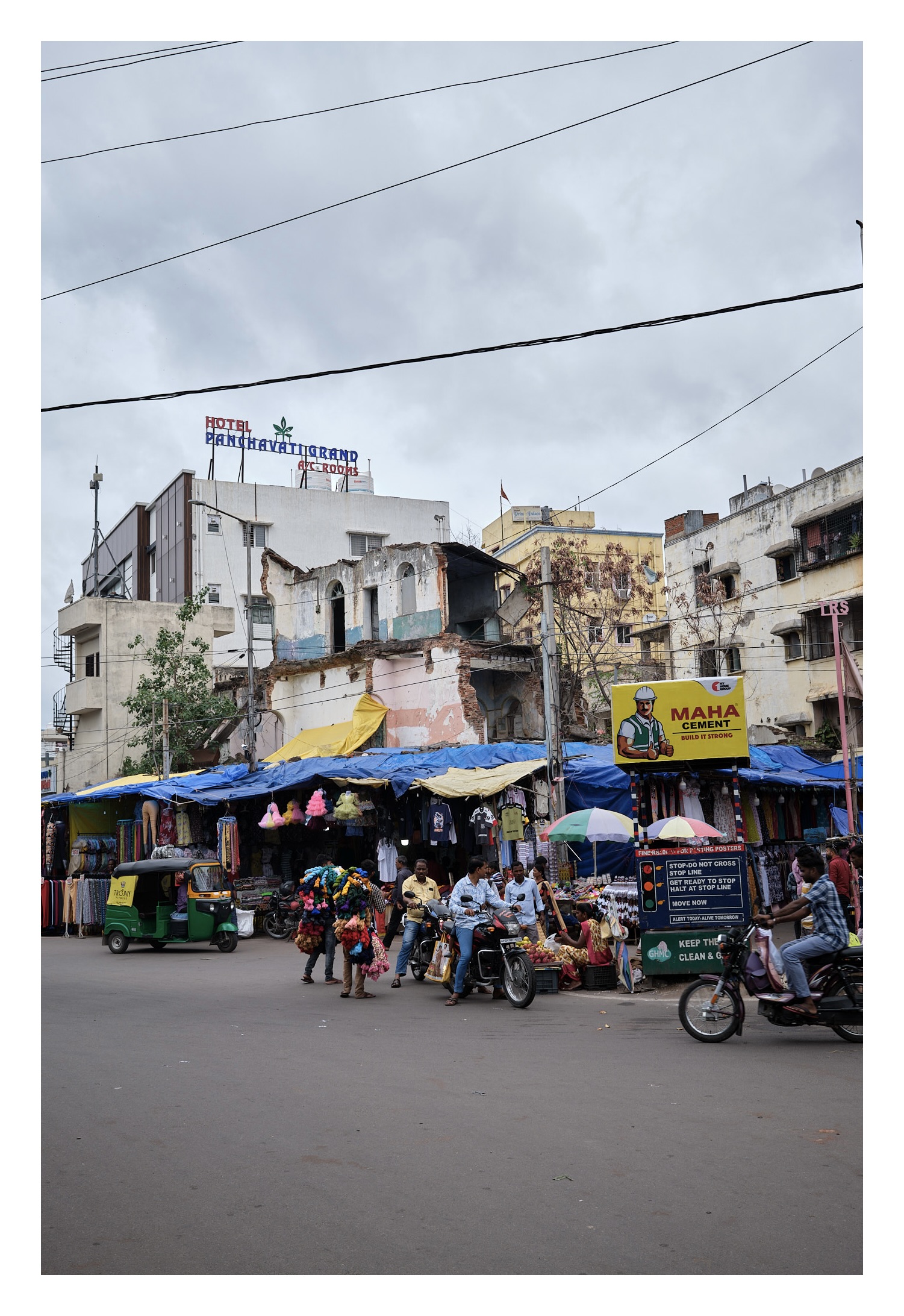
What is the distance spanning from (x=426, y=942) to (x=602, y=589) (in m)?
30.6

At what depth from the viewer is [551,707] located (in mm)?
18188

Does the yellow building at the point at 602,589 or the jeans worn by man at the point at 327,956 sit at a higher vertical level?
the yellow building at the point at 602,589

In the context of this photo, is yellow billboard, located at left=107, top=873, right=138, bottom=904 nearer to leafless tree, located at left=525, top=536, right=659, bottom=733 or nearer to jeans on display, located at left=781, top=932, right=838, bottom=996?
jeans on display, located at left=781, top=932, right=838, bottom=996

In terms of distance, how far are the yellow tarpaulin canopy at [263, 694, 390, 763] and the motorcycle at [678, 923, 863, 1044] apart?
1846 cm

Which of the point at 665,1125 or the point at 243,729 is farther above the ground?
the point at 243,729

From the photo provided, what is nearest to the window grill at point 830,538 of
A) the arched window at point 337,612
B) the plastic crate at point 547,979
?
the arched window at point 337,612

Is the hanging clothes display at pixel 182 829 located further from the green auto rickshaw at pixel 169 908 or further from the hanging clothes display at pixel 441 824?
the hanging clothes display at pixel 441 824

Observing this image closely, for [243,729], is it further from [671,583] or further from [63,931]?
[671,583]

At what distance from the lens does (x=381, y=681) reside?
34.2 metres

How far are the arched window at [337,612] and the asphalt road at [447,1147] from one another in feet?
82.6

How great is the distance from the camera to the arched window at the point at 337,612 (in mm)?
36844

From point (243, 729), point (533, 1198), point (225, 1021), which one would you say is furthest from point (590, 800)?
point (243, 729)

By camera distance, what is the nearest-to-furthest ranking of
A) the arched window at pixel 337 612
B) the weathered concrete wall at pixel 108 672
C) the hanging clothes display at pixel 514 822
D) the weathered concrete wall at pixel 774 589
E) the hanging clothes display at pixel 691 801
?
the hanging clothes display at pixel 691 801 < the hanging clothes display at pixel 514 822 < the weathered concrete wall at pixel 774 589 < the arched window at pixel 337 612 < the weathered concrete wall at pixel 108 672

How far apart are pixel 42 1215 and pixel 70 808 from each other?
2292cm
